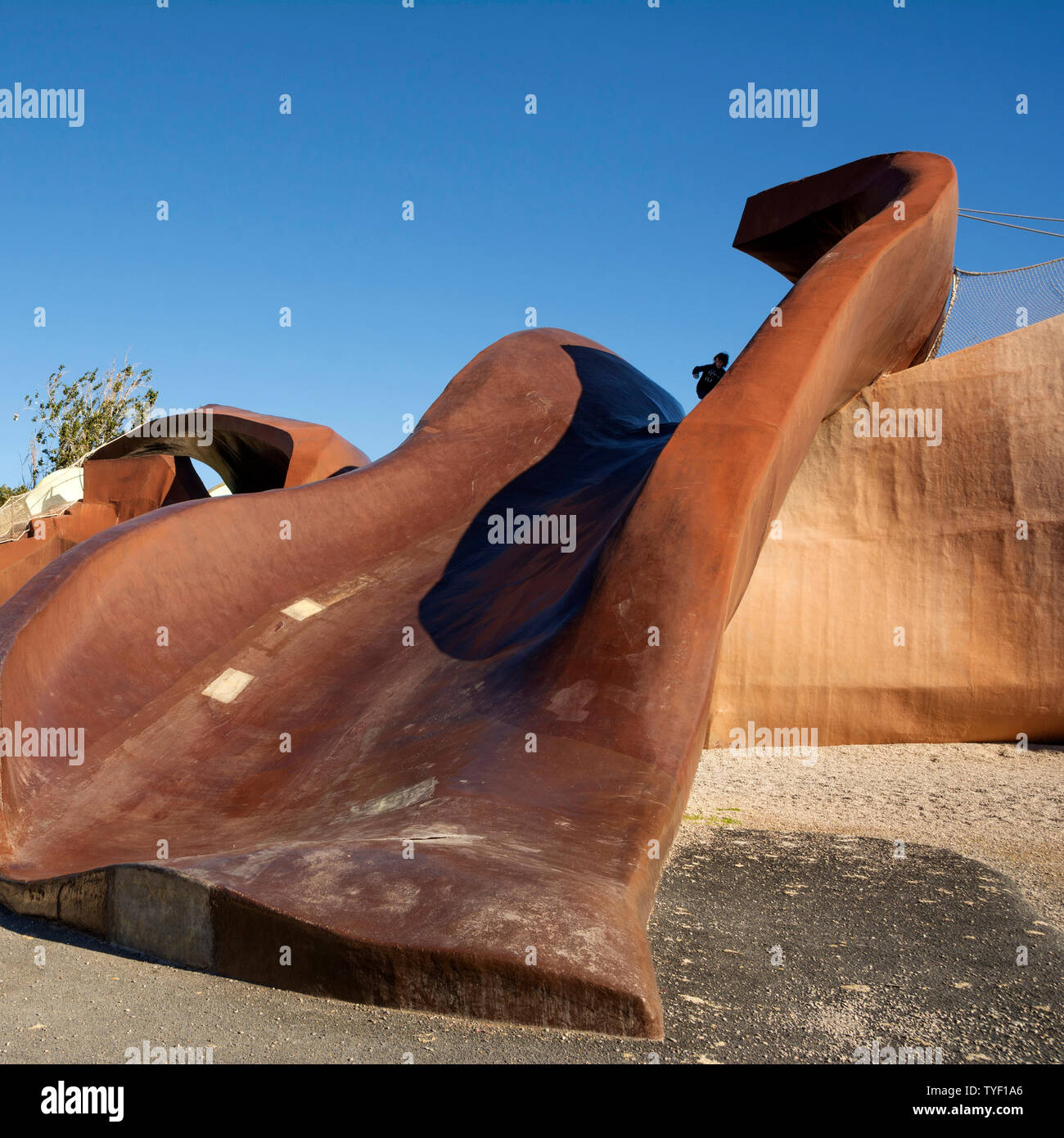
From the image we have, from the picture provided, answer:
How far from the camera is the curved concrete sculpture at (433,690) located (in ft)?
8.89

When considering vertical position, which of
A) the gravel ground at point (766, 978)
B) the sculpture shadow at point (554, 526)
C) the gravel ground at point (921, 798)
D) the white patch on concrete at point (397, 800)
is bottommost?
the gravel ground at point (921, 798)

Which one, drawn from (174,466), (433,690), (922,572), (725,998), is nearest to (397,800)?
(433,690)

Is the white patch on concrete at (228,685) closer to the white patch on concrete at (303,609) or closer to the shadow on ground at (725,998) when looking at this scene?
the white patch on concrete at (303,609)

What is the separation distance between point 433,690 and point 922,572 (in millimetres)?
4160

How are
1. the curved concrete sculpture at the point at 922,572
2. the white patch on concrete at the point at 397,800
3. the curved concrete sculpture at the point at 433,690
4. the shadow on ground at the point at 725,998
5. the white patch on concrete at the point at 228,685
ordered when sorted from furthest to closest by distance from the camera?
the curved concrete sculpture at the point at 922,572 < the white patch on concrete at the point at 228,685 < the white patch on concrete at the point at 397,800 < the curved concrete sculpture at the point at 433,690 < the shadow on ground at the point at 725,998

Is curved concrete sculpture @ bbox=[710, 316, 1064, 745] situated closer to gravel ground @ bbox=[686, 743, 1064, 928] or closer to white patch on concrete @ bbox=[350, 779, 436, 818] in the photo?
gravel ground @ bbox=[686, 743, 1064, 928]

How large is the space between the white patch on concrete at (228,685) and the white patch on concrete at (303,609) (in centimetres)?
69

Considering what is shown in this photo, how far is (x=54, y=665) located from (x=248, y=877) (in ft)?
7.80

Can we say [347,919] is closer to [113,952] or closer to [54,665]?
[113,952]

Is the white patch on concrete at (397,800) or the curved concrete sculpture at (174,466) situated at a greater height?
the curved concrete sculpture at (174,466)

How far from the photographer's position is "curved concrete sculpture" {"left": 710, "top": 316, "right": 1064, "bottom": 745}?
702 cm

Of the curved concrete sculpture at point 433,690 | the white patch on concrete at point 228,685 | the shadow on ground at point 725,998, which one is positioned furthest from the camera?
the white patch on concrete at point 228,685

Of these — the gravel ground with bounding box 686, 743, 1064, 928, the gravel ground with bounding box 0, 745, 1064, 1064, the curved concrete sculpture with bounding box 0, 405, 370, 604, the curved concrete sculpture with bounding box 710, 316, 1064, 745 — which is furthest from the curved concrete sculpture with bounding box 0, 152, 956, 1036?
the curved concrete sculpture with bounding box 0, 405, 370, 604

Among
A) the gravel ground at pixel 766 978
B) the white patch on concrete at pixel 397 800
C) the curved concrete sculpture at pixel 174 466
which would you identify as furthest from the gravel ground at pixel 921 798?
the curved concrete sculpture at pixel 174 466
